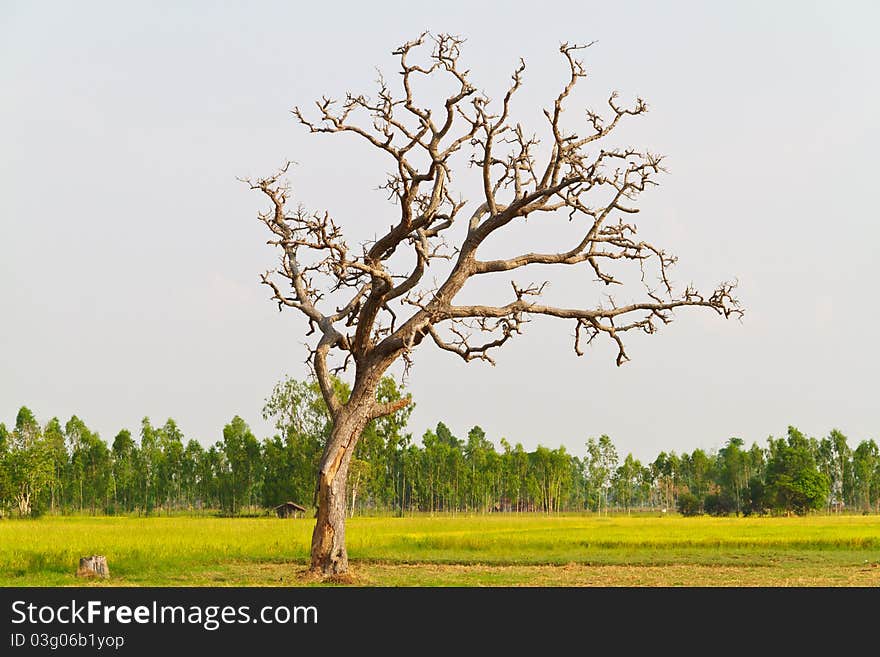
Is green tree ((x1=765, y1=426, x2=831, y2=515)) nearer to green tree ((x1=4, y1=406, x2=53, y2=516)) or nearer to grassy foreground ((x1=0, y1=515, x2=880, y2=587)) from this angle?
grassy foreground ((x1=0, y1=515, x2=880, y2=587))

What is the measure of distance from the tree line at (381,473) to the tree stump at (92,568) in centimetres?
4582

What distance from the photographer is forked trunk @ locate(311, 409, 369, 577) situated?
2148cm

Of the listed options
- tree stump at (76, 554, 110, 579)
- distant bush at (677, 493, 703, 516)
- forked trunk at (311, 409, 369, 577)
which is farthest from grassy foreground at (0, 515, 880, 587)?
distant bush at (677, 493, 703, 516)

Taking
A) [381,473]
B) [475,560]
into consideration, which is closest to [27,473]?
[381,473]

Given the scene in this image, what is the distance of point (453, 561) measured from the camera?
89.4ft

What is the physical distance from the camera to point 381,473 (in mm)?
91125

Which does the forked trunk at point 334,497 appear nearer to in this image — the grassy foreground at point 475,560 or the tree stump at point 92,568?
the grassy foreground at point 475,560

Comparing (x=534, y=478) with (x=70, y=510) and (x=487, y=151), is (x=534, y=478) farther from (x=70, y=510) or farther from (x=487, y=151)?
(x=487, y=151)

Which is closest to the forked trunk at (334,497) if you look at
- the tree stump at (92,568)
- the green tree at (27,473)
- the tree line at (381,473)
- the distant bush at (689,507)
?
the tree stump at (92,568)

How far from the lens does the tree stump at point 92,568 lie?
70.6ft

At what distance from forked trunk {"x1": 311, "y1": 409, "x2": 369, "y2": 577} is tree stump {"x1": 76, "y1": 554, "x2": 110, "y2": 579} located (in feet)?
16.0

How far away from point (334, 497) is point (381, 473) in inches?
2757
